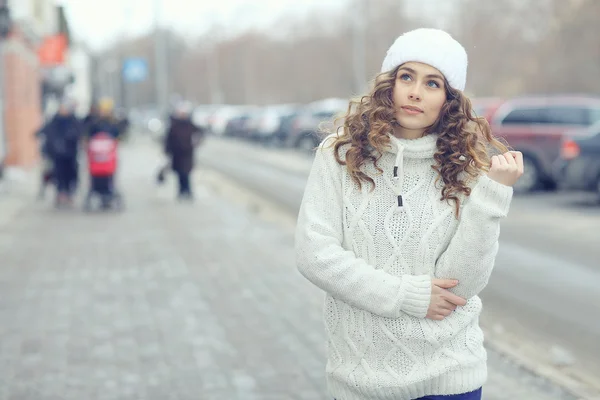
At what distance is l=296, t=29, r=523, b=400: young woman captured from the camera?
7.95 ft

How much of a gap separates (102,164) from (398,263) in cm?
1311

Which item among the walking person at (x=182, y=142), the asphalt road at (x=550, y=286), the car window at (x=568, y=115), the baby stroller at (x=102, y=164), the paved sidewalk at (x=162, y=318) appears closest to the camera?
the paved sidewalk at (x=162, y=318)

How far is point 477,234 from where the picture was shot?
7.78ft

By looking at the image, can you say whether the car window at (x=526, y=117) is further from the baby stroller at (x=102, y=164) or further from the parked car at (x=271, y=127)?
the parked car at (x=271, y=127)

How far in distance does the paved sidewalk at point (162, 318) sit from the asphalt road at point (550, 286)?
24.0 inches

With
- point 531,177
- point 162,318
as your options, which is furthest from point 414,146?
point 531,177

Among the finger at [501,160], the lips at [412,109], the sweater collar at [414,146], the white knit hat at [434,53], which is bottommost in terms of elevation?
the finger at [501,160]

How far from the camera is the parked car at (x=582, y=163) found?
1514 centimetres

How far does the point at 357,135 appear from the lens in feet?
8.17

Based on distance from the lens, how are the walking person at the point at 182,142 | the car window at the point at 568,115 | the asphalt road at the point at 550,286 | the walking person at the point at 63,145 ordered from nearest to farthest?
the asphalt road at the point at 550,286
the walking person at the point at 63,145
the walking person at the point at 182,142
the car window at the point at 568,115

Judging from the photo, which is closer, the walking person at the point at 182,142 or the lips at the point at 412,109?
the lips at the point at 412,109

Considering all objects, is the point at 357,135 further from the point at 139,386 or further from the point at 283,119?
the point at 283,119

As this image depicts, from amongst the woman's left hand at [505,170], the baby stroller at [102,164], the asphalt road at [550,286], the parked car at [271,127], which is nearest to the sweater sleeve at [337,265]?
the woman's left hand at [505,170]

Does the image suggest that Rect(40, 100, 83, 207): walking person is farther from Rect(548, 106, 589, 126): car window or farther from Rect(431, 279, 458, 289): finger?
Rect(431, 279, 458, 289): finger
